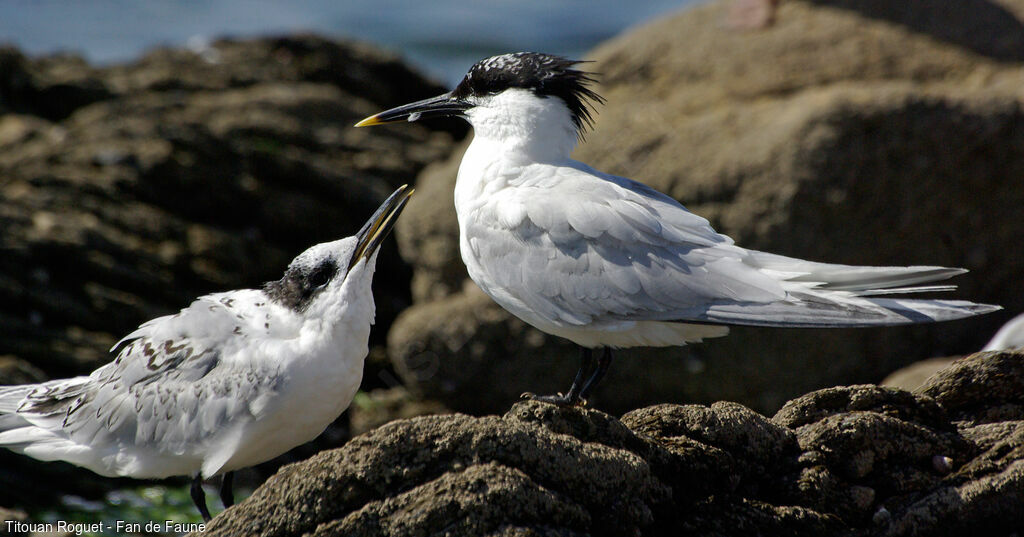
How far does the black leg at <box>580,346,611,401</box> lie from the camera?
4.62 m

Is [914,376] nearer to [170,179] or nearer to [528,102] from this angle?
[528,102]

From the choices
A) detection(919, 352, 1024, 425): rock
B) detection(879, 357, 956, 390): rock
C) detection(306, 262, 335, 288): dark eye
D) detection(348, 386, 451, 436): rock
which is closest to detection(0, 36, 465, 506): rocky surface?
detection(348, 386, 451, 436): rock

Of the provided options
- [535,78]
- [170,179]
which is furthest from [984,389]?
[170,179]

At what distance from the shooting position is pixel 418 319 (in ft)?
27.2

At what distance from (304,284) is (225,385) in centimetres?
54

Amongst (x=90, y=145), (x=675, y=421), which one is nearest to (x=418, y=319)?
(x=90, y=145)

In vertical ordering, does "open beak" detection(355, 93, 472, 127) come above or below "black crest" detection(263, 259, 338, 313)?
above

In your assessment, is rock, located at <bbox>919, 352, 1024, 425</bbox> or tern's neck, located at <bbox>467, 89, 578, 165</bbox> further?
tern's neck, located at <bbox>467, 89, 578, 165</bbox>

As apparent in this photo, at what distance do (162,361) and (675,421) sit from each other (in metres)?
2.21

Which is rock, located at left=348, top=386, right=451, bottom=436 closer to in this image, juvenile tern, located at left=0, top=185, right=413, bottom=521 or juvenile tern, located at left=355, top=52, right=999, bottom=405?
juvenile tern, located at left=0, top=185, right=413, bottom=521

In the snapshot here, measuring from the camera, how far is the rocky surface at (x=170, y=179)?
744 centimetres

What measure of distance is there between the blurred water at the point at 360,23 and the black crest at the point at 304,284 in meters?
17.6

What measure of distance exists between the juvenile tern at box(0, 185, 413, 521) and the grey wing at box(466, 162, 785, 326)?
54cm

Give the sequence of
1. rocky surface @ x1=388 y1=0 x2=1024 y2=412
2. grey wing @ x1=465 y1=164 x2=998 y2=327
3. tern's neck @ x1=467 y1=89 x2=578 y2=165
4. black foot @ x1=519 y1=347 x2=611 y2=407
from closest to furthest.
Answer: grey wing @ x1=465 y1=164 x2=998 y2=327 < black foot @ x1=519 y1=347 x2=611 y2=407 < tern's neck @ x1=467 y1=89 x2=578 y2=165 < rocky surface @ x1=388 y1=0 x2=1024 y2=412
